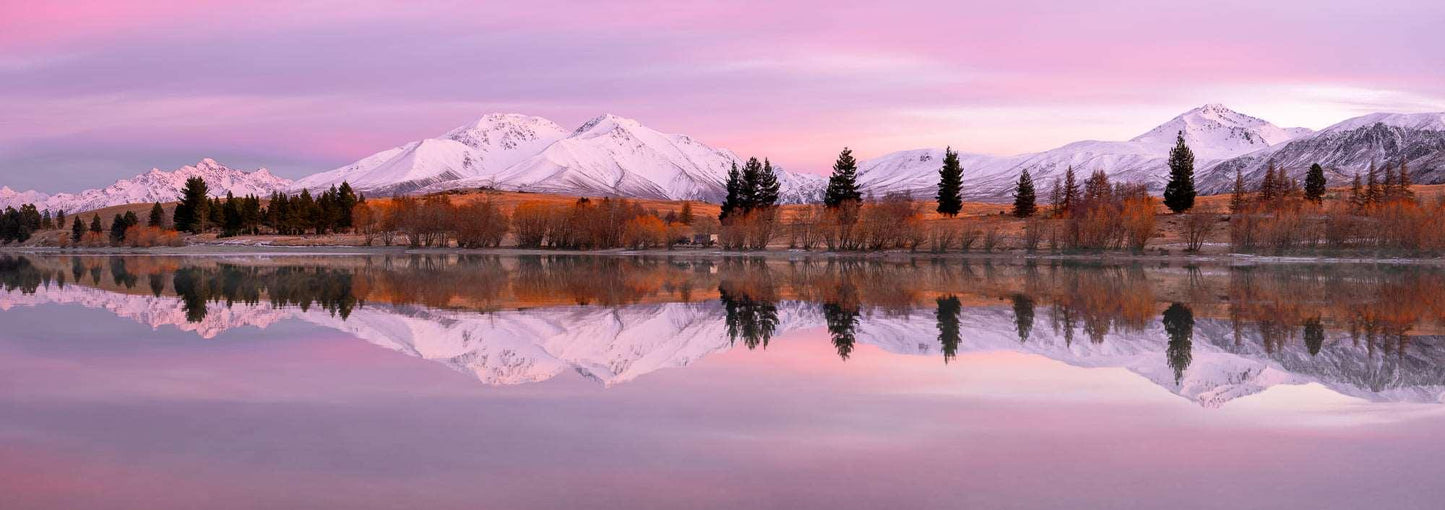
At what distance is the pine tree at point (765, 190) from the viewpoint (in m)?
105

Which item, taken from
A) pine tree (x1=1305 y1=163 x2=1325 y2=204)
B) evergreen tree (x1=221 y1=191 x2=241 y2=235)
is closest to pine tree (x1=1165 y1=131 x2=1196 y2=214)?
pine tree (x1=1305 y1=163 x2=1325 y2=204)

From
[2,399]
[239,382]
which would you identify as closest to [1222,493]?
[239,382]

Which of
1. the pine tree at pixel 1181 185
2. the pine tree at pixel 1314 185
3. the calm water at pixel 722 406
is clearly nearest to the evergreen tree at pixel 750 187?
the pine tree at pixel 1181 185

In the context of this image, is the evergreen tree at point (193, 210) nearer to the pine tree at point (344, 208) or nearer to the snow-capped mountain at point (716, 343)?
the pine tree at point (344, 208)

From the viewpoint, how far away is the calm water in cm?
1020

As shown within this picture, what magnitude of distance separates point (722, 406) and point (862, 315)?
46.6 ft

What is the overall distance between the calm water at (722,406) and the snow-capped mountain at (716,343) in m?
0.12

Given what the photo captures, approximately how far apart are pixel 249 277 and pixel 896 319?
33562 millimetres

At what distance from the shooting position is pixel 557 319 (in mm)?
27359

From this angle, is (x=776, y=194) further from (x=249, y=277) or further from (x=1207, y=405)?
(x=1207, y=405)

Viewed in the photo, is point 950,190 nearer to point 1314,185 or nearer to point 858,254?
point 858,254

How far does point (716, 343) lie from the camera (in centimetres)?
2219

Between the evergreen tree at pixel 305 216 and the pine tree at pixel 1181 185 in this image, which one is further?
the evergreen tree at pixel 305 216

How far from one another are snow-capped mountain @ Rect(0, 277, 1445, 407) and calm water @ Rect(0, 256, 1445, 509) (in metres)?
0.12
